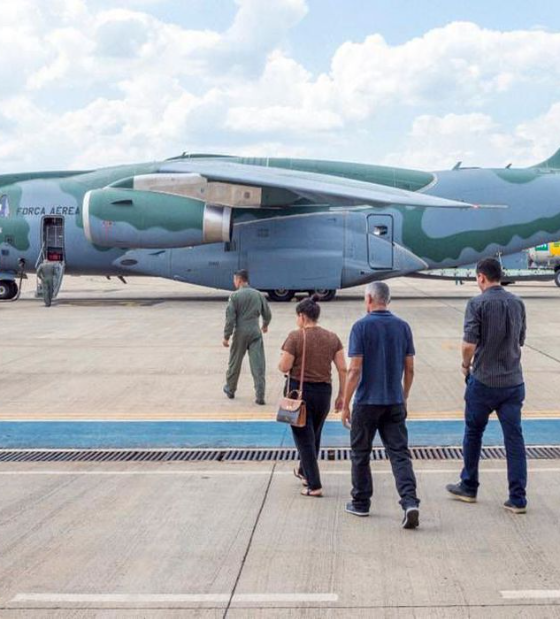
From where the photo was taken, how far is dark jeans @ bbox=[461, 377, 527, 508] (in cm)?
677

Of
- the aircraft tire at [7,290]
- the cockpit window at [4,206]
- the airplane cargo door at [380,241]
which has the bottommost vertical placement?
the aircraft tire at [7,290]

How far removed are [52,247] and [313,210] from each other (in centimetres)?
829

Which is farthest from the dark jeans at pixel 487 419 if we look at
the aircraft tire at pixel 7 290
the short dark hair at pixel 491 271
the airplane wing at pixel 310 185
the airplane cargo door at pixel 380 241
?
the aircraft tire at pixel 7 290

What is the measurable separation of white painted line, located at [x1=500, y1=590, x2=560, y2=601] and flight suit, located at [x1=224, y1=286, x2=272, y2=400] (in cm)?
654

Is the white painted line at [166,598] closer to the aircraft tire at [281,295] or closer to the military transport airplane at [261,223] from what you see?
the military transport airplane at [261,223]

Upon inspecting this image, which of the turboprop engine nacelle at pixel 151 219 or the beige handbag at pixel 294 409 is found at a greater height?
the turboprop engine nacelle at pixel 151 219

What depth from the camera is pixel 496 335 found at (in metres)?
6.83

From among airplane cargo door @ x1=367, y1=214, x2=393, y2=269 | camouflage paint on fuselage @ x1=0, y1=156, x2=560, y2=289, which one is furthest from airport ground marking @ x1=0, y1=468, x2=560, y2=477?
airplane cargo door @ x1=367, y1=214, x2=393, y2=269

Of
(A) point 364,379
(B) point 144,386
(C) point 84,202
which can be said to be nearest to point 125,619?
(A) point 364,379

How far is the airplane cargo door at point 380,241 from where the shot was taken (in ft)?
88.8

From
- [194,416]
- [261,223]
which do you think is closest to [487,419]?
[194,416]

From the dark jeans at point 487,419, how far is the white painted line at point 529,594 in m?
1.74

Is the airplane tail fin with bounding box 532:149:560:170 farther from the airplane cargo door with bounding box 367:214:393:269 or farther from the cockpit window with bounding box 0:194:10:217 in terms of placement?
the cockpit window with bounding box 0:194:10:217

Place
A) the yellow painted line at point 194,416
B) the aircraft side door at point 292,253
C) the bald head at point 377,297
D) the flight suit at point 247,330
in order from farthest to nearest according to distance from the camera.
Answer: the aircraft side door at point 292,253 → the flight suit at point 247,330 → the yellow painted line at point 194,416 → the bald head at point 377,297
